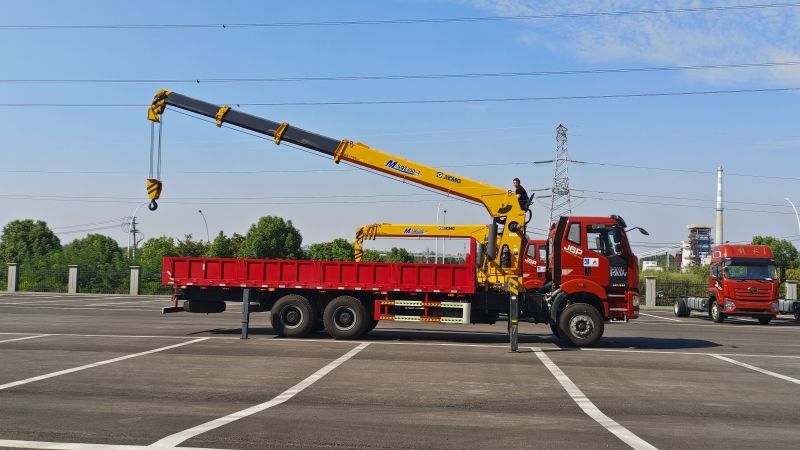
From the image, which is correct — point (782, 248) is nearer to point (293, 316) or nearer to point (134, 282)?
point (134, 282)

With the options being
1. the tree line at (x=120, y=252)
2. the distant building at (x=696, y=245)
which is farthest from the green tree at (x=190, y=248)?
the distant building at (x=696, y=245)

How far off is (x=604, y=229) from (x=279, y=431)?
11.7 m

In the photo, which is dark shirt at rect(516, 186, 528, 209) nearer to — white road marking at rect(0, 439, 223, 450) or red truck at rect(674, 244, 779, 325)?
white road marking at rect(0, 439, 223, 450)

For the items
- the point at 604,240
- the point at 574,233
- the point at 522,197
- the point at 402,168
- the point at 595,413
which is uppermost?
the point at 402,168

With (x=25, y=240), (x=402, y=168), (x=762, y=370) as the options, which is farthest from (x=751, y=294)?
(x=25, y=240)

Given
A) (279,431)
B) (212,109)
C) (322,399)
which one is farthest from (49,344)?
(279,431)

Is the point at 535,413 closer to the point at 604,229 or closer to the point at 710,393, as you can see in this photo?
the point at 710,393

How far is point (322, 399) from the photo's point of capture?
9.53 m

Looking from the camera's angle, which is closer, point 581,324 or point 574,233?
point 581,324

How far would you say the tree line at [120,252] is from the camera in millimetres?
50281

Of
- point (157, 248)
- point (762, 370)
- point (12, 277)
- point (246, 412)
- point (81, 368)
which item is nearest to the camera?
point (246, 412)

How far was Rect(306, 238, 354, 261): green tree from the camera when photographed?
76.3 m

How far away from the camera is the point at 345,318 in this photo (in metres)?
17.4

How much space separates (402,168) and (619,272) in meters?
6.22
